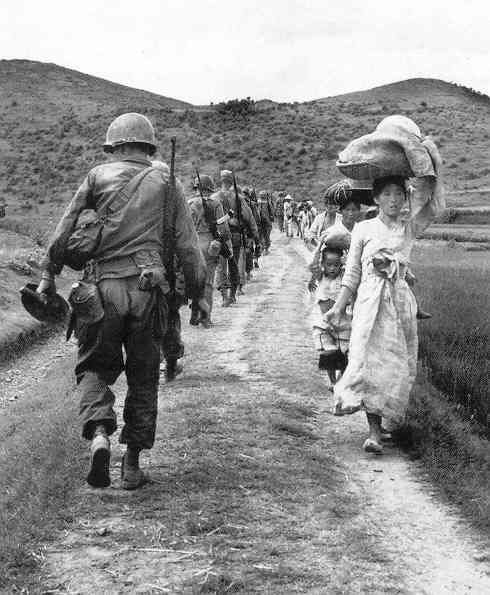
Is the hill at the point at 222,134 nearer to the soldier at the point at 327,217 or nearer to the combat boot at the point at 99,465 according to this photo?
the soldier at the point at 327,217

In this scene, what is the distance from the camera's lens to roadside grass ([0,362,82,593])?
14.7ft

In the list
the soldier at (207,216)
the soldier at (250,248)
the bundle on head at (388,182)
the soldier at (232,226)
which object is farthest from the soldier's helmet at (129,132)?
the soldier at (250,248)

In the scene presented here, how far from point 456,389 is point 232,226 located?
7.35m

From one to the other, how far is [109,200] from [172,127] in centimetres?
7240

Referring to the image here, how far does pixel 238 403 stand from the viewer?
7836mm

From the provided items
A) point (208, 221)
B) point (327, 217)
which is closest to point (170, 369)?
point (327, 217)

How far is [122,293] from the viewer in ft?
17.3

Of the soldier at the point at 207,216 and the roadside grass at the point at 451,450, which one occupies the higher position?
the soldier at the point at 207,216

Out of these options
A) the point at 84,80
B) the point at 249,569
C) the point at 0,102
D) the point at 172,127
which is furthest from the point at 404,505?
the point at 84,80

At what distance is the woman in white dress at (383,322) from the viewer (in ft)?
21.0

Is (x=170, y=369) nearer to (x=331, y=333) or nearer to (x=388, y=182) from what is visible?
(x=331, y=333)

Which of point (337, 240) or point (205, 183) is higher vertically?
point (205, 183)

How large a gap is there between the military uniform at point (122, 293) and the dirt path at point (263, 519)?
0.53 meters

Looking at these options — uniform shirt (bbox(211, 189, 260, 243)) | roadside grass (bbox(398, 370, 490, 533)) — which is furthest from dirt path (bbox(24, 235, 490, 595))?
uniform shirt (bbox(211, 189, 260, 243))
